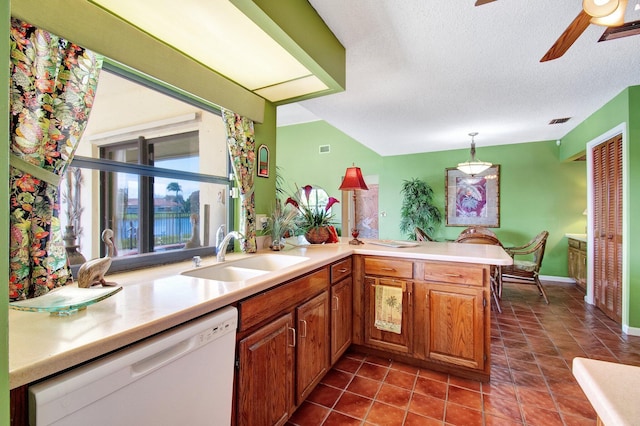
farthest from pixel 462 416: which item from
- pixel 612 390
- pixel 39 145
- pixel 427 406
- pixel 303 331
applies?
pixel 39 145

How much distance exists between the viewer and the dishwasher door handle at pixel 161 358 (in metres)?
0.81

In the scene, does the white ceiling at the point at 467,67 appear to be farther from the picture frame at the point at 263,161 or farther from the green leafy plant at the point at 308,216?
the green leafy plant at the point at 308,216

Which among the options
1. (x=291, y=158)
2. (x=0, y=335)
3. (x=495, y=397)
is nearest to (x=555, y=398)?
(x=495, y=397)

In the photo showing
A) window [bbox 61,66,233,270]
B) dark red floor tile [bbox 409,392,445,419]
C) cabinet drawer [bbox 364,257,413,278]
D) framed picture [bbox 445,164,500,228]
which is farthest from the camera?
framed picture [bbox 445,164,500,228]

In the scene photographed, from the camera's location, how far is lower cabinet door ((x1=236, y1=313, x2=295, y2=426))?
1.22 metres

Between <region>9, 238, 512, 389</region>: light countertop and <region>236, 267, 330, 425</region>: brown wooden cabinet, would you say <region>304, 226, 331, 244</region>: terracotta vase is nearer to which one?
<region>236, 267, 330, 425</region>: brown wooden cabinet

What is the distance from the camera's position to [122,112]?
1.78 metres

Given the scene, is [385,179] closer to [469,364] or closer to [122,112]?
[469,364]

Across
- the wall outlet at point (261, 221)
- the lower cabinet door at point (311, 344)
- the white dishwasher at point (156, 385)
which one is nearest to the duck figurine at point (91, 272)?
the white dishwasher at point (156, 385)

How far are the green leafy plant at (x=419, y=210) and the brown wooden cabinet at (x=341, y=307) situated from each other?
11.9 ft

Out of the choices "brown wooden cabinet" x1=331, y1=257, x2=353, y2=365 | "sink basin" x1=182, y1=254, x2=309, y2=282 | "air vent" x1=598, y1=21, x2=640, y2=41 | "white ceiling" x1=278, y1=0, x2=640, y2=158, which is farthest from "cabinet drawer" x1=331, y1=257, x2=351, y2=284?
"air vent" x1=598, y1=21, x2=640, y2=41

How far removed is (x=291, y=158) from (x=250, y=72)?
5.24m

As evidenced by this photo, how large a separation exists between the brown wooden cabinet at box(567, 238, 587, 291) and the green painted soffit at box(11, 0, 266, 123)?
5.03 meters

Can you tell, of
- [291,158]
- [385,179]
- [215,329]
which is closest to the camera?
[215,329]
